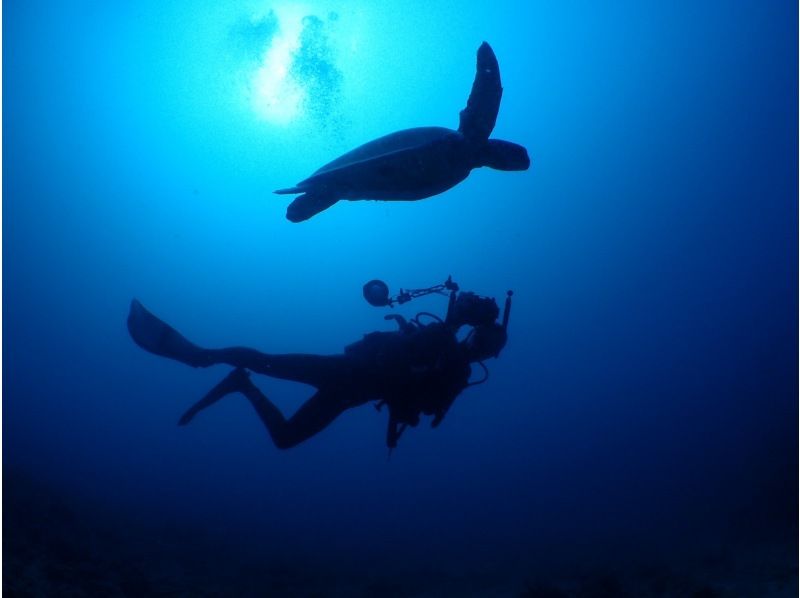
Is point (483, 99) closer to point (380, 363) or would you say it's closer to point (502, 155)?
point (502, 155)

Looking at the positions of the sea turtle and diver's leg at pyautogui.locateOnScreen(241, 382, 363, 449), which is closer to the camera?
the sea turtle

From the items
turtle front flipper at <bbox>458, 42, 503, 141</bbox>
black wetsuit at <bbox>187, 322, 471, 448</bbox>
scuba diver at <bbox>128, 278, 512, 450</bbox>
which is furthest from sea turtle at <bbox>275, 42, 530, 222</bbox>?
black wetsuit at <bbox>187, 322, 471, 448</bbox>

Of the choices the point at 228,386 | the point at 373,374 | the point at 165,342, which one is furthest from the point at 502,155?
the point at 165,342

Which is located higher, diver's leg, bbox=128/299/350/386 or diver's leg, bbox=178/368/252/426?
diver's leg, bbox=128/299/350/386

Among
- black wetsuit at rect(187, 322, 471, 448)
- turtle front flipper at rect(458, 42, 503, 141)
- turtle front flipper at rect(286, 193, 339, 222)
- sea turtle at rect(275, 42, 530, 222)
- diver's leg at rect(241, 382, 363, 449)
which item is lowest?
diver's leg at rect(241, 382, 363, 449)

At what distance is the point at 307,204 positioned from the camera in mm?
5473

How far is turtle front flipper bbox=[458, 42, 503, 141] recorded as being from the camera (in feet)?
16.8

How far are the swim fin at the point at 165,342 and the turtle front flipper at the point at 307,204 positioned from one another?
78.1 inches

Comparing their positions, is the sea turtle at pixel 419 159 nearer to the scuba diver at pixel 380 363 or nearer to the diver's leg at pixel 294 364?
the scuba diver at pixel 380 363

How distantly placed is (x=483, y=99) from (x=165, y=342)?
4700mm

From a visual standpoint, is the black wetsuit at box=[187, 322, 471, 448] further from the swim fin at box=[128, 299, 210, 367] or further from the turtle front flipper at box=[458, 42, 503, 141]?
the turtle front flipper at box=[458, 42, 503, 141]

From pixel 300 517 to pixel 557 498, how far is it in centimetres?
2018

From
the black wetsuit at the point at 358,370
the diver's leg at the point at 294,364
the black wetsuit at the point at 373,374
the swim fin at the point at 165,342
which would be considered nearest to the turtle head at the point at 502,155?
the black wetsuit at the point at 358,370

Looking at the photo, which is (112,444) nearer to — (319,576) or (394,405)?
(319,576)
